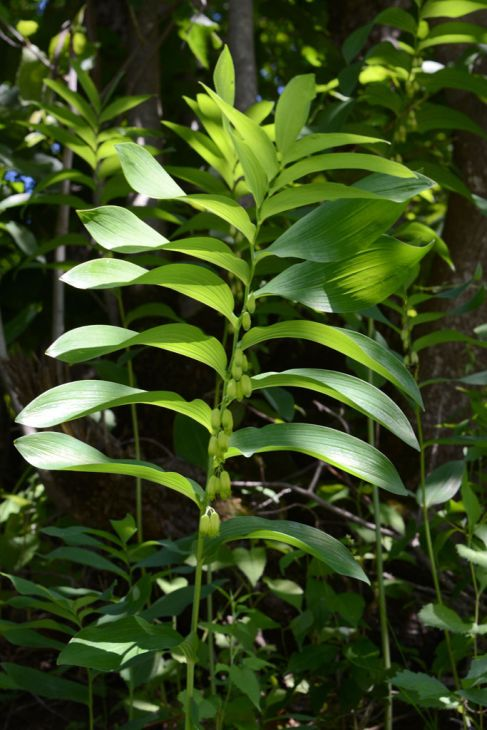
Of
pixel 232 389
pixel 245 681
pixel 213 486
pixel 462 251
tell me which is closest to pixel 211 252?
pixel 232 389

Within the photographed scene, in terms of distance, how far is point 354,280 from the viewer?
94cm

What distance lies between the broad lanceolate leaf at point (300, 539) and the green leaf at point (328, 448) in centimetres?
9

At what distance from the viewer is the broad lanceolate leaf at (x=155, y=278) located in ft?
2.93

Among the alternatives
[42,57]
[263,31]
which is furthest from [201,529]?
[263,31]

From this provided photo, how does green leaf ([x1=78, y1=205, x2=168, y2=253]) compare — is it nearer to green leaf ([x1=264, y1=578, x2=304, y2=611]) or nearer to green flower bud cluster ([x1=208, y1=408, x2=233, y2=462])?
green flower bud cluster ([x1=208, y1=408, x2=233, y2=462])

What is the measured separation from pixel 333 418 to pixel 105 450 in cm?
66

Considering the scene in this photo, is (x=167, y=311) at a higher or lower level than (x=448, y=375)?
higher

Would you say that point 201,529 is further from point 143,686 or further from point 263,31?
point 263,31

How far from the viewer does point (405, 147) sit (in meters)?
1.93

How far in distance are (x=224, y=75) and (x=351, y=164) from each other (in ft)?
0.84

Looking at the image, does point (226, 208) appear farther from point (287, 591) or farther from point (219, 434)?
point (287, 591)

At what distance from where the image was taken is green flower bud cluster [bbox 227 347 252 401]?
3.11ft

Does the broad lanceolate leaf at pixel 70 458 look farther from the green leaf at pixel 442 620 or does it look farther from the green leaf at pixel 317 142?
the green leaf at pixel 442 620

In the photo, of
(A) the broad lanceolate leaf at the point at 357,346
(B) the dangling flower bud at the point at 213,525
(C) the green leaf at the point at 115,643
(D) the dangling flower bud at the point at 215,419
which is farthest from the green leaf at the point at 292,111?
(C) the green leaf at the point at 115,643
